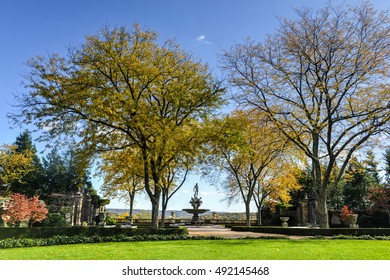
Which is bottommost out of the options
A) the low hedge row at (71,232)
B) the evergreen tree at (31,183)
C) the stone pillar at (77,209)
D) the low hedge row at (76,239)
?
the low hedge row at (76,239)

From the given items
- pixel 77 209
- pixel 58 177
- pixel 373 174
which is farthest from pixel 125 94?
pixel 373 174

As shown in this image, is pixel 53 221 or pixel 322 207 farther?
pixel 53 221

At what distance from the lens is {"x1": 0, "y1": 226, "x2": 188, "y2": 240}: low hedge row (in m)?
18.7

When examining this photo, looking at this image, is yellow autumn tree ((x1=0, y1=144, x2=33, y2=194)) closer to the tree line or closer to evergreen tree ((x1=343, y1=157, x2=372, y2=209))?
the tree line

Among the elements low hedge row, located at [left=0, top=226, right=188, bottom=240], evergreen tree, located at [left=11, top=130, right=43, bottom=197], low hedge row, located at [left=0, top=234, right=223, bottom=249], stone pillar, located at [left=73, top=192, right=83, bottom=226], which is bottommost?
low hedge row, located at [left=0, top=234, right=223, bottom=249]

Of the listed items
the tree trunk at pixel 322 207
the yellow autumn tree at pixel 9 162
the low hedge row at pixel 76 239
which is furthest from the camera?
the yellow autumn tree at pixel 9 162

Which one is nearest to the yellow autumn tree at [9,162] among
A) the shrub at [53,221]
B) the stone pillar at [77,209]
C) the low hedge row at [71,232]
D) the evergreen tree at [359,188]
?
the stone pillar at [77,209]

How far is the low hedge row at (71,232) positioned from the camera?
61.5ft

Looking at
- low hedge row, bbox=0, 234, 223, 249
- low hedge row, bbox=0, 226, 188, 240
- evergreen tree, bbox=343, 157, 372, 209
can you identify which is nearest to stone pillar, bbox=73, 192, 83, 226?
low hedge row, bbox=0, 226, 188, 240

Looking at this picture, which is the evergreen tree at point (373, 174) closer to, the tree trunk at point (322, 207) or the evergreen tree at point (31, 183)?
the tree trunk at point (322, 207)

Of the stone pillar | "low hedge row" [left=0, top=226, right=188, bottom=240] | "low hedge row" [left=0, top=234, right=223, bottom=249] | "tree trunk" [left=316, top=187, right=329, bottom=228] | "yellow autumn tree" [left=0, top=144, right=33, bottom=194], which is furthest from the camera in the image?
"yellow autumn tree" [left=0, top=144, right=33, bottom=194]

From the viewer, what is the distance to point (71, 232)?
19234 mm

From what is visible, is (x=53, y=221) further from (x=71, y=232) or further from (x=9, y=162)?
(x=9, y=162)
